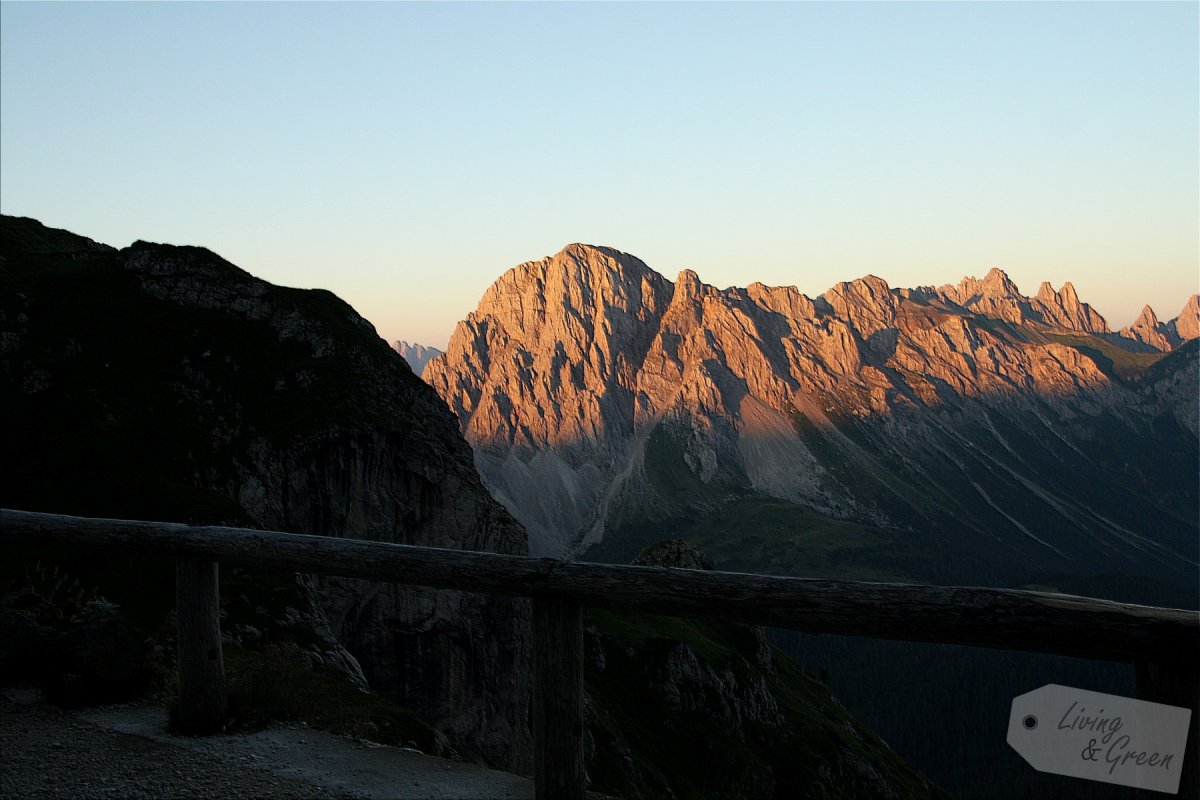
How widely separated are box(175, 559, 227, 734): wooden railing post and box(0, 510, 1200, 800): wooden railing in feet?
0.05

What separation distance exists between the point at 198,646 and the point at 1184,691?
30.9 feet

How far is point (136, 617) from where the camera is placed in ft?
63.5

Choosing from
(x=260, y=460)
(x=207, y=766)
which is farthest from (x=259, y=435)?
(x=207, y=766)

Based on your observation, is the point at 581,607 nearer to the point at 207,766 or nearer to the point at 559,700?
the point at 559,700

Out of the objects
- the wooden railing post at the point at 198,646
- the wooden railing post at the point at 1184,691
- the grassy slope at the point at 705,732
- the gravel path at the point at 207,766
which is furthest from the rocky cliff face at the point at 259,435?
the wooden railing post at the point at 1184,691

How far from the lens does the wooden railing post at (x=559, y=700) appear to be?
24.4 feet

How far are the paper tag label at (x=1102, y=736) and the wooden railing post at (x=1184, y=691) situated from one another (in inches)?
1.6

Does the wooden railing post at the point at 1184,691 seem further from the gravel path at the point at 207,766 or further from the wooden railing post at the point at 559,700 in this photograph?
the gravel path at the point at 207,766

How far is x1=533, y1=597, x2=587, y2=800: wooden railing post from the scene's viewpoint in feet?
24.4

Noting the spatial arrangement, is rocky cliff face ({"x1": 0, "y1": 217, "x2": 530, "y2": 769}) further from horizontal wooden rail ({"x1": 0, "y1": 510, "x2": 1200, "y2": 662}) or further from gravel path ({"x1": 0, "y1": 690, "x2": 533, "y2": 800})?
horizontal wooden rail ({"x1": 0, "y1": 510, "x2": 1200, "y2": 662})

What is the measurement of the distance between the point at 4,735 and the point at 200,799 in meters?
3.43

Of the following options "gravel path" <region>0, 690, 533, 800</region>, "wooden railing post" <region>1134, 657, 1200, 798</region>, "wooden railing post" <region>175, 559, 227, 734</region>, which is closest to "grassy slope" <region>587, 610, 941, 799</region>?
"gravel path" <region>0, 690, 533, 800</region>

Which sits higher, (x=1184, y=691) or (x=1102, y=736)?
(x=1184, y=691)

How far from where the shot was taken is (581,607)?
24.5 feet
